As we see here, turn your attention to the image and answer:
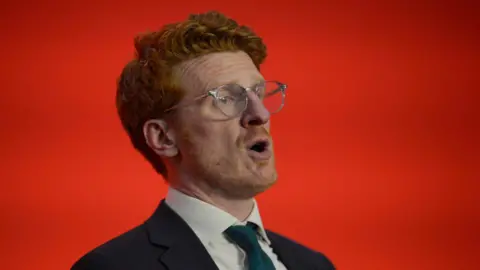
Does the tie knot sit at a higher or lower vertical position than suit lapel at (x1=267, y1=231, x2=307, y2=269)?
higher

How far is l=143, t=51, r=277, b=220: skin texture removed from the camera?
160cm

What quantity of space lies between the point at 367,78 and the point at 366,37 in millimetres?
106

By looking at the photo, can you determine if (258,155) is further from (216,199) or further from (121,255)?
(121,255)

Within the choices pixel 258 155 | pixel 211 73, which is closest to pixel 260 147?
pixel 258 155

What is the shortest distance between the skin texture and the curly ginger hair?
0.02m

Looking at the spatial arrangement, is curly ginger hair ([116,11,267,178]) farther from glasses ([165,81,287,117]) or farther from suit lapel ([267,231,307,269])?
suit lapel ([267,231,307,269])

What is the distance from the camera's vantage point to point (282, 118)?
2.37 metres

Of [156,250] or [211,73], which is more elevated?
[211,73]

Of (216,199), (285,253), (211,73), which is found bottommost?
(285,253)

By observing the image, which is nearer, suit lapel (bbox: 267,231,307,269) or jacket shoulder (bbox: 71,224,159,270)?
jacket shoulder (bbox: 71,224,159,270)

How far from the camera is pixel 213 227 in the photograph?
1603mm

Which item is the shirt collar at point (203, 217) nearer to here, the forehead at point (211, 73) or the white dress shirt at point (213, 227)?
the white dress shirt at point (213, 227)

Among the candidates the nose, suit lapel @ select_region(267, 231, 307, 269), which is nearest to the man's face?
the nose

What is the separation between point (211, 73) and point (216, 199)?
0.70 ft
